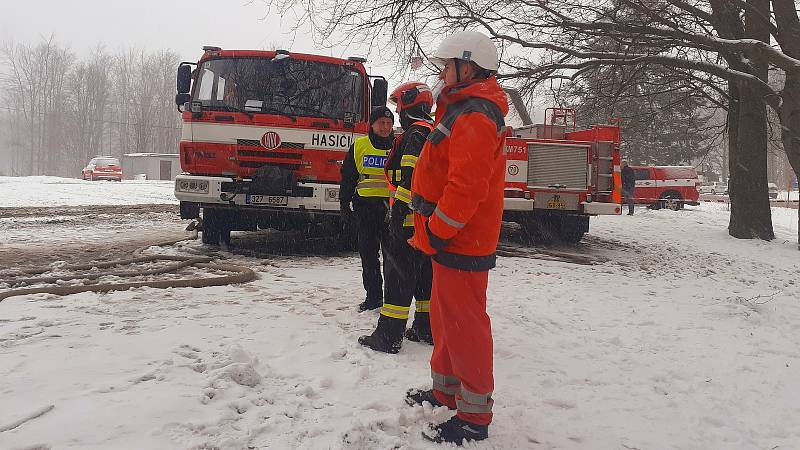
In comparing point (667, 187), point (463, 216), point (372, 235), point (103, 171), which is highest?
point (103, 171)

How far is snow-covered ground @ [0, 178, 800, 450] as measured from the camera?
256cm

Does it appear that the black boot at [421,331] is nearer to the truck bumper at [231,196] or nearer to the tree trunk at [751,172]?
the truck bumper at [231,196]

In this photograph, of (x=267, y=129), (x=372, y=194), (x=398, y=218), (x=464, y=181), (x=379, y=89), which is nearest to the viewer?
(x=464, y=181)

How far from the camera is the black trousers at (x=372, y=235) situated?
4555 mm

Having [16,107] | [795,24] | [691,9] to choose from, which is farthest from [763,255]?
[16,107]

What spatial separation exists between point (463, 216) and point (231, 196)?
490cm

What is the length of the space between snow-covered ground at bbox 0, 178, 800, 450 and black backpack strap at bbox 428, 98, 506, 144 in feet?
4.97

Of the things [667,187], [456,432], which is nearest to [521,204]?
[456,432]

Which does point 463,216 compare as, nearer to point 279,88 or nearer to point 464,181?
point 464,181

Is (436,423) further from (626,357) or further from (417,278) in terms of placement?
(626,357)

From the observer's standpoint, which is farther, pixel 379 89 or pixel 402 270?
pixel 379 89

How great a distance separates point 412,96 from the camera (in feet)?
12.6

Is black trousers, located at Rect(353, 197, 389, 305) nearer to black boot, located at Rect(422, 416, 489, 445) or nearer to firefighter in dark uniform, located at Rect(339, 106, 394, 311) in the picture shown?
firefighter in dark uniform, located at Rect(339, 106, 394, 311)

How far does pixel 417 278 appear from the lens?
3.85 metres
